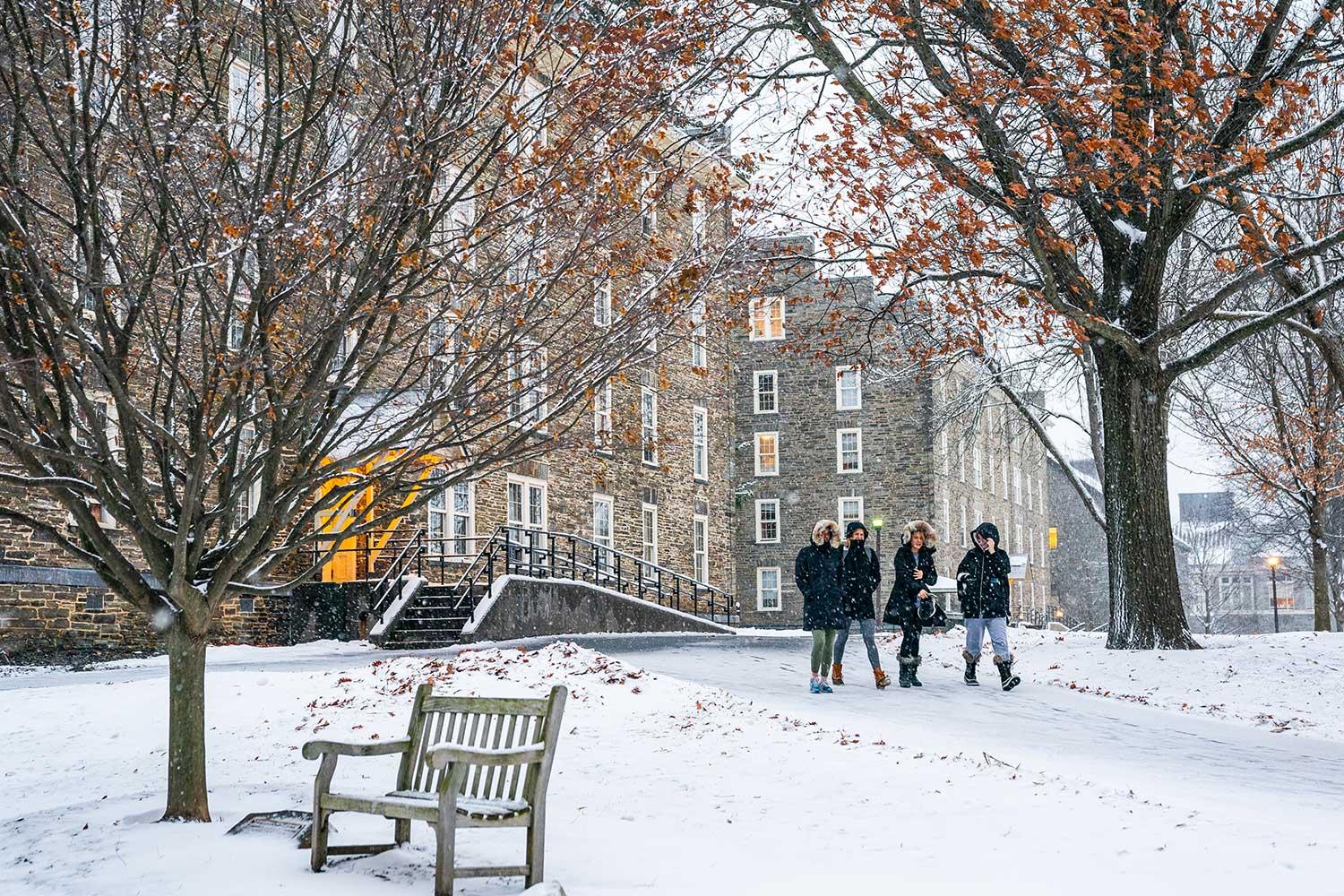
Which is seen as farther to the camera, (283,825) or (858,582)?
(858,582)

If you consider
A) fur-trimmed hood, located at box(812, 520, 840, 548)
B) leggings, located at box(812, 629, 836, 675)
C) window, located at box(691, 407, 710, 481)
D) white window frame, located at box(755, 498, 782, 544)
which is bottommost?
leggings, located at box(812, 629, 836, 675)

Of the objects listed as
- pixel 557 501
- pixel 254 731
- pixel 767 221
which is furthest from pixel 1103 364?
pixel 557 501

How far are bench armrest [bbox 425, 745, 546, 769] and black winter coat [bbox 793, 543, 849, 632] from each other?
727cm

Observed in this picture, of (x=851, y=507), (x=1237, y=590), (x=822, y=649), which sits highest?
(x=851, y=507)

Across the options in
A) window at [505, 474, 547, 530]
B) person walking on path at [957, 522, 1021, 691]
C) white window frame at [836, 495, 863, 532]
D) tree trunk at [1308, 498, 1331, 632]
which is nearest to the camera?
person walking on path at [957, 522, 1021, 691]

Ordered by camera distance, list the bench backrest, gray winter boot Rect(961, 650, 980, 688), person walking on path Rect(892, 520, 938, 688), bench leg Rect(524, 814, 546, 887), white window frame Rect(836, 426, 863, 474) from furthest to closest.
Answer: white window frame Rect(836, 426, 863, 474), gray winter boot Rect(961, 650, 980, 688), person walking on path Rect(892, 520, 938, 688), the bench backrest, bench leg Rect(524, 814, 546, 887)

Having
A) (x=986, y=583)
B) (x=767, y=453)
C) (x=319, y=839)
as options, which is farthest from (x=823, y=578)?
(x=767, y=453)

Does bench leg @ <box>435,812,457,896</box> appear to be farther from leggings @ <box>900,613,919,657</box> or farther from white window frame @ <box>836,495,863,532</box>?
white window frame @ <box>836,495,863,532</box>

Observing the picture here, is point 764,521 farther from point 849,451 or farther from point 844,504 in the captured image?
point 849,451

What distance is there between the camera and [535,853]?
6148mm

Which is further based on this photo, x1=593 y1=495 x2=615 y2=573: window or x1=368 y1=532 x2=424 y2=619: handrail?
x1=593 y1=495 x2=615 y2=573: window

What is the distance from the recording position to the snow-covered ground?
6.38 m

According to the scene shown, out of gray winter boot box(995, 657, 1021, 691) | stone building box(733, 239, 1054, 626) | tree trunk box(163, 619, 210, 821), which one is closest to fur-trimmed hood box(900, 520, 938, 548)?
gray winter boot box(995, 657, 1021, 691)

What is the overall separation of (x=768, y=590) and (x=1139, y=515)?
32404 millimetres
